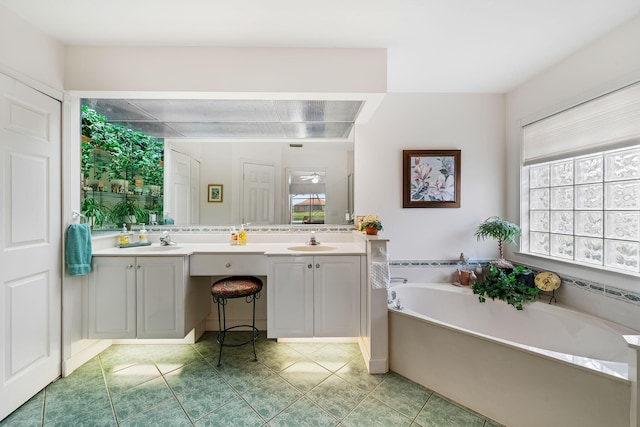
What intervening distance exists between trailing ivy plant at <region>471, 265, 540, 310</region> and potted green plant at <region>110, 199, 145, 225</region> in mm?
3174

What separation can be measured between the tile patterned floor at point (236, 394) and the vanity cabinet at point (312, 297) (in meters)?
0.28

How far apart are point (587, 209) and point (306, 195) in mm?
2281


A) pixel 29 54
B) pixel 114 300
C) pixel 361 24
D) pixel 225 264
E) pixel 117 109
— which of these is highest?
pixel 361 24

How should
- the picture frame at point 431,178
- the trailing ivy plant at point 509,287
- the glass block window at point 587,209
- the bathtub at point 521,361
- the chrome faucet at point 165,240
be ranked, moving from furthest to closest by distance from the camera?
the picture frame at point 431,178, the chrome faucet at point 165,240, the trailing ivy plant at point 509,287, the glass block window at point 587,209, the bathtub at point 521,361

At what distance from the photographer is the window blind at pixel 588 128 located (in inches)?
66.4

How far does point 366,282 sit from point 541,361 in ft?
3.48

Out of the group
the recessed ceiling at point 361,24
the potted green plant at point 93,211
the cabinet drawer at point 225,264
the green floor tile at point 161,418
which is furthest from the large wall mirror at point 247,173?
the green floor tile at point 161,418

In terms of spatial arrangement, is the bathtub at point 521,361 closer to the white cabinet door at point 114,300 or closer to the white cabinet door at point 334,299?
the white cabinet door at point 334,299

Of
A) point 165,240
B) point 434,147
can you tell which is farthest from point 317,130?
point 165,240

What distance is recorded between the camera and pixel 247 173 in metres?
2.56

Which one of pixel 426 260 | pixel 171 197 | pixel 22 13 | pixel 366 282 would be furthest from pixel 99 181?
pixel 426 260

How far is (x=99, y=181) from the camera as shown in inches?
91.3

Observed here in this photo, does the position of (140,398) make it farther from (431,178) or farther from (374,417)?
(431,178)

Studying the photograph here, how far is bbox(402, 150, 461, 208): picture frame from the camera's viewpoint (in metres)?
2.62
